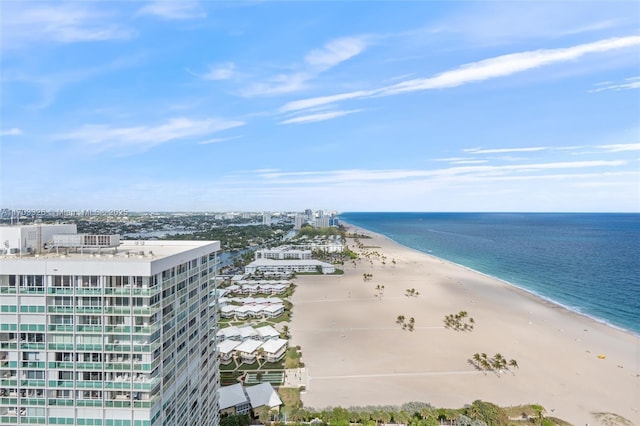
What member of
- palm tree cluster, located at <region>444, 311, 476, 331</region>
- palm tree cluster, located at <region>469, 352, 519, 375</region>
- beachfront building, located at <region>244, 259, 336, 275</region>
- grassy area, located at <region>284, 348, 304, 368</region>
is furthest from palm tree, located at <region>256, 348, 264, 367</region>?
beachfront building, located at <region>244, 259, 336, 275</region>

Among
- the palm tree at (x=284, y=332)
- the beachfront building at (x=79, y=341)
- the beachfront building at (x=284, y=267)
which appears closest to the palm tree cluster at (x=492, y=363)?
the palm tree at (x=284, y=332)

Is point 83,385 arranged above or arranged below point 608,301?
above

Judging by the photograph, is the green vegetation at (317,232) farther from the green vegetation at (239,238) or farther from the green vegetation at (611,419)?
the green vegetation at (611,419)

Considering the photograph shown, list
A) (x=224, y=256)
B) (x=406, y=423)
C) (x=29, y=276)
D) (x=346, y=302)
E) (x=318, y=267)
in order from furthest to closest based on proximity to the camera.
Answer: (x=224, y=256), (x=318, y=267), (x=346, y=302), (x=406, y=423), (x=29, y=276)

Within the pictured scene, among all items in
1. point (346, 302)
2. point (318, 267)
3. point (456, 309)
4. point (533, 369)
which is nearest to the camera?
point (533, 369)

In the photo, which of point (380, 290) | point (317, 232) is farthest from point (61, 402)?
point (317, 232)

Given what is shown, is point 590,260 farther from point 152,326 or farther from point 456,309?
point 152,326

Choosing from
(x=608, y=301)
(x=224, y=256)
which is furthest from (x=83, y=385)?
(x=224, y=256)

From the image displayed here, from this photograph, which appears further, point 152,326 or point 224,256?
point 224,256
